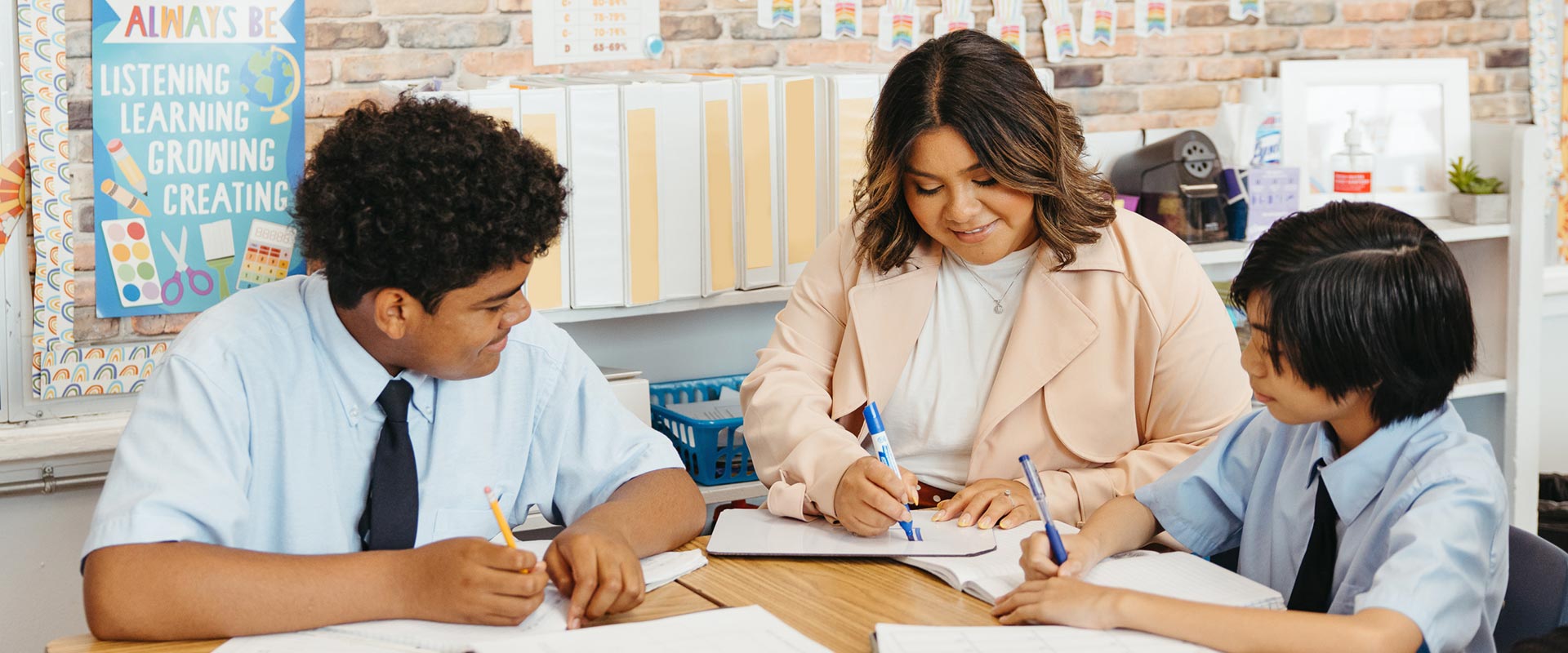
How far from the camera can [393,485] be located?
4.81 feet

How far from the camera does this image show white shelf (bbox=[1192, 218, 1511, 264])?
2789 mm

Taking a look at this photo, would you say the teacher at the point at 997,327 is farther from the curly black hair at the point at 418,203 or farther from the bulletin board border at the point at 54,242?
the bulletin board border at the point at 54,242

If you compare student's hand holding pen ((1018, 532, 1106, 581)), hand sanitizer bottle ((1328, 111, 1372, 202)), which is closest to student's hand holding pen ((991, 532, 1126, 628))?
student's hand holding pen ((1018, 532, 1106, 581))

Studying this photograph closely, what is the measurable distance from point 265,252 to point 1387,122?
2580mm

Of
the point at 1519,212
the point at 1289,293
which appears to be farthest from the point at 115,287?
the point at 1519,212

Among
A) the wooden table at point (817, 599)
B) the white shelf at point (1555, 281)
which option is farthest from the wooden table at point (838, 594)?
the white shelf at point (1555, 281)

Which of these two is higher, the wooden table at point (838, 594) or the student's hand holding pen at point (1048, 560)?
the student's hand holding pen at point (1048, 560)

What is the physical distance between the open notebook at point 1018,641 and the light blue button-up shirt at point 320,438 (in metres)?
0.48

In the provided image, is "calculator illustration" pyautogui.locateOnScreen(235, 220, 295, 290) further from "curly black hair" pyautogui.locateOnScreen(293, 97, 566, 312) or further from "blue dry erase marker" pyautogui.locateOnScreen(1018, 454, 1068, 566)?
"blue dry erase marker" pyautogui.locateOnScreen(1018, 454, 1068, 566)

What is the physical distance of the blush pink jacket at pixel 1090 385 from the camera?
1.78m

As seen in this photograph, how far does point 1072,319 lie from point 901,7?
1345 mm

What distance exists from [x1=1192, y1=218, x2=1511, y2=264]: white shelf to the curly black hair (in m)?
1.78

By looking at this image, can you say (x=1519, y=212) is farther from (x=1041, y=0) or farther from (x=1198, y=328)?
(x=1198, y=328)

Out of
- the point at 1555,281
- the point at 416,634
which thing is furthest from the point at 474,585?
the point at 1555,281
